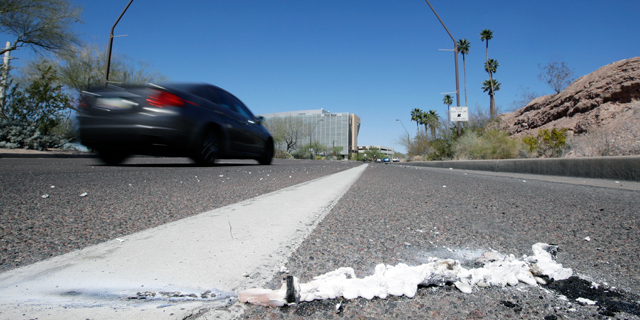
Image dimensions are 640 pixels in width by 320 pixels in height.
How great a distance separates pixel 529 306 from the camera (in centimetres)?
90

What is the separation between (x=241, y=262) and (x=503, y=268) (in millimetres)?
869

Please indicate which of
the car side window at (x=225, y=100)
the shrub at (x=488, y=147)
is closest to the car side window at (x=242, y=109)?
the car side window at (x=225, y=100)

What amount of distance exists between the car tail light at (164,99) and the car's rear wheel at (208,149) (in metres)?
0.90

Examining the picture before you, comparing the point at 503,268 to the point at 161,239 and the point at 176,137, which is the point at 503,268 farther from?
the point at 176,137

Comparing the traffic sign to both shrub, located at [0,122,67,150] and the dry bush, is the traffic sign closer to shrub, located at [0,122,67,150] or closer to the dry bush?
the dry bush

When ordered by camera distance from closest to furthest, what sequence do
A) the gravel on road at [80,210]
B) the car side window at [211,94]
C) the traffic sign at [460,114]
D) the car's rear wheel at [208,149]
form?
the gravel on road at [80,210] → the car's rear wheel at [208,149] → the car side window at [211,94] → the traffic sign at [460,114]

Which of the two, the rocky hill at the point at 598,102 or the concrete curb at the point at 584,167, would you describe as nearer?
the concrete curb at the point at 584,167

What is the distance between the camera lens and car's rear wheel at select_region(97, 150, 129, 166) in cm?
634

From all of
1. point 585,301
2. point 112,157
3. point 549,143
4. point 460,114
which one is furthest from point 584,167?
point 460,114

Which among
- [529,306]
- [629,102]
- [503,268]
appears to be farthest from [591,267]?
[629,102]

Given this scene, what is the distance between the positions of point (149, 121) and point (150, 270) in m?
5.10

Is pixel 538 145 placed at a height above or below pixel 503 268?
above

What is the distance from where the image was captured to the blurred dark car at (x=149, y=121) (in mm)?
5473

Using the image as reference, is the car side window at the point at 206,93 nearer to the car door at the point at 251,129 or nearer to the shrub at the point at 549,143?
the car door at the point at 251,129
